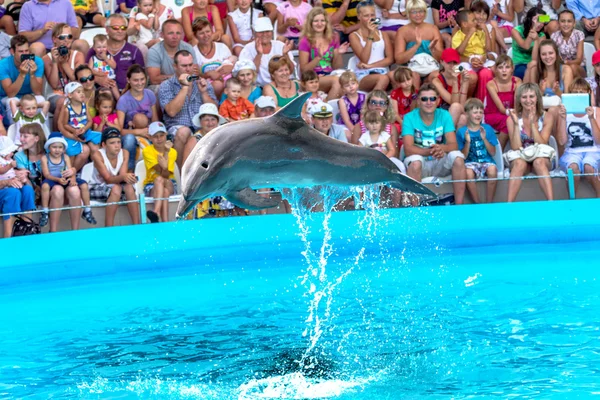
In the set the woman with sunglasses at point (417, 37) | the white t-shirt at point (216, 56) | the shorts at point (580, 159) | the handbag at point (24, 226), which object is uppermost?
the woman with sunglasses at point (417, 37)

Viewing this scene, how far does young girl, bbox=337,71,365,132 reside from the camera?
11.9 metres

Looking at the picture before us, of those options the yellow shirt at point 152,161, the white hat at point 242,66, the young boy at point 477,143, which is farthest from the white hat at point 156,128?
the young boy at point 477,143

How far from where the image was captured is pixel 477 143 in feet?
37.9

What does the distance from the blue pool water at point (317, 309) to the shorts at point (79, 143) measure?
4.43 ft

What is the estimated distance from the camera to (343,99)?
473 inches

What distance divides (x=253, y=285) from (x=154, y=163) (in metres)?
2.07

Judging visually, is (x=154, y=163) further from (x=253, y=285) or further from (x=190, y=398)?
(x=190, y=398)

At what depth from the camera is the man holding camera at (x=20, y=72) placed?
11.6m

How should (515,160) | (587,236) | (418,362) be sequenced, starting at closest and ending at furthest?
(418,362), (587,236), (515,160)

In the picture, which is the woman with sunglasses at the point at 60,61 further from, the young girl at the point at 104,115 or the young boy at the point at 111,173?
the young boy at the point at 111,173

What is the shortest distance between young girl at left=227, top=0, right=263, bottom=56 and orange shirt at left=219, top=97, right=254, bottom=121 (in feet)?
4.82

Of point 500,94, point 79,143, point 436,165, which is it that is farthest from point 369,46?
point 79,143

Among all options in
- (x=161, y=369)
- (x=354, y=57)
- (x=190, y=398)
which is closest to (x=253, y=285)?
(x=161, y=369)

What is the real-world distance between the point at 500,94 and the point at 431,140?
1.25m
